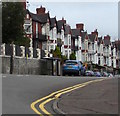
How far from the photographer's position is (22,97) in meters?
16.0

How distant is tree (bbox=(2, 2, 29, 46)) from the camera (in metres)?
47.1

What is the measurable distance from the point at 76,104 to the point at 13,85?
20.3ft

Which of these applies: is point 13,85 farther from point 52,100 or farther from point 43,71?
point 43,71

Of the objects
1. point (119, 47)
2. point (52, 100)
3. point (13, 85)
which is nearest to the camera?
point (52, 100)

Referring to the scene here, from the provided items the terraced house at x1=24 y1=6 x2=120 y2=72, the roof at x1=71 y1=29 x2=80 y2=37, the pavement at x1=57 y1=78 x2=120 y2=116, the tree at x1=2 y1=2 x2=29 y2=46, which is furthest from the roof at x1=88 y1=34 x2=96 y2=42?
the pavement at x1=57 y1=78 x2=120 y2=116

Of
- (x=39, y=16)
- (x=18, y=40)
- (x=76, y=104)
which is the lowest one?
(x=76, y=104)

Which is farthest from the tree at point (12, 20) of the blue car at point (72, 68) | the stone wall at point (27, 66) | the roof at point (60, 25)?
the roof at point (60, 25)

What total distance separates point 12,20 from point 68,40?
107ft

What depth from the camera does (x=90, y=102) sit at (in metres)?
14.6

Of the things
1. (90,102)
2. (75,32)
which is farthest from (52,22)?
(90,102)

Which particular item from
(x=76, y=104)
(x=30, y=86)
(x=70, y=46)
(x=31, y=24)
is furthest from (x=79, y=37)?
(x=76, y=104)

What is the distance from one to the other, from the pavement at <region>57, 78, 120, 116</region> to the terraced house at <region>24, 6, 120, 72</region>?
116 ft

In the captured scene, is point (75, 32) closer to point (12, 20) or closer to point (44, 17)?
point (44, 17)

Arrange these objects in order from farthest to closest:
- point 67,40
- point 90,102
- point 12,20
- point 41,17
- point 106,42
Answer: point 106,42 < point 67,40 < point 41,17 < point 12,20 < point 90,102
